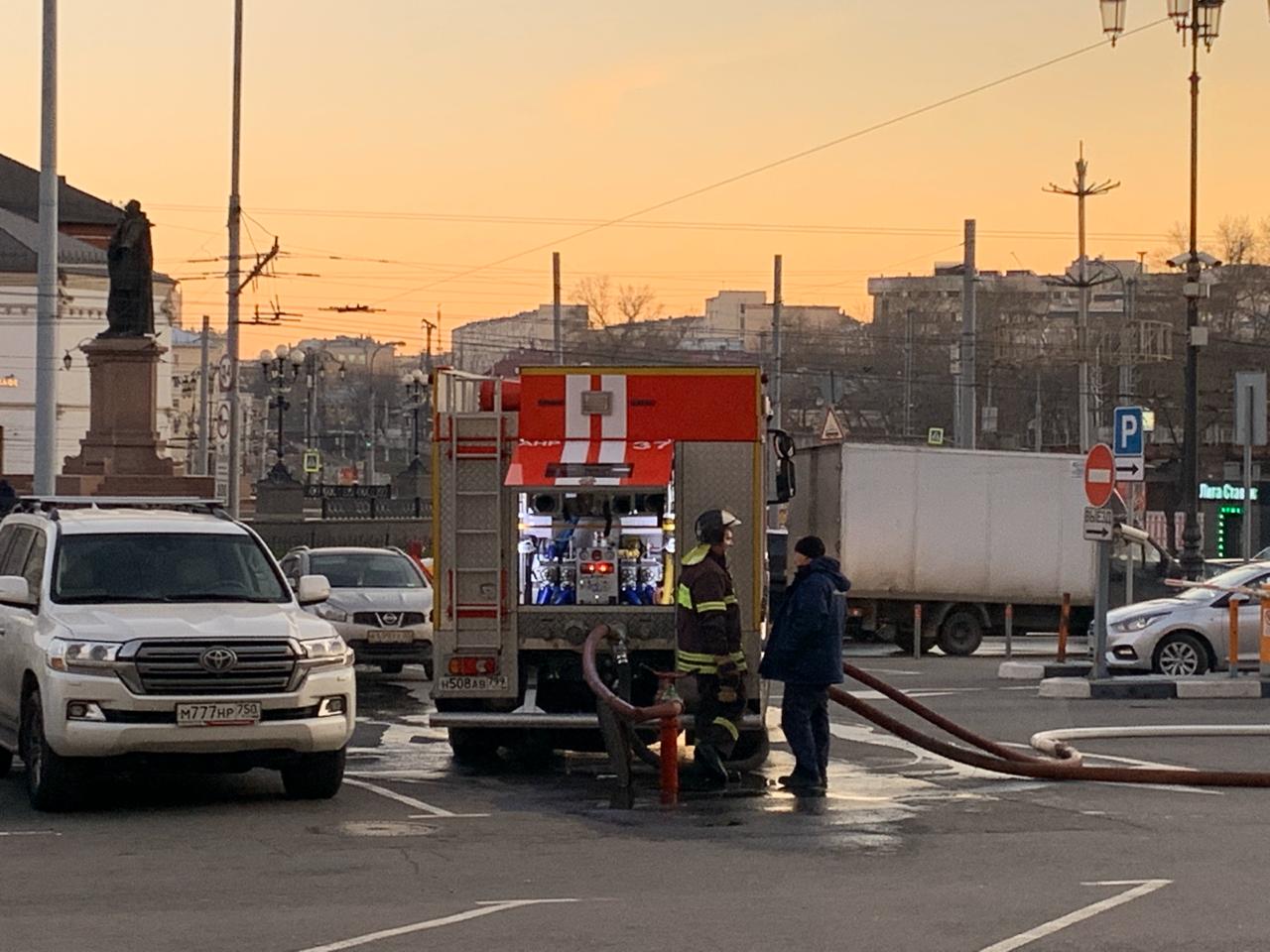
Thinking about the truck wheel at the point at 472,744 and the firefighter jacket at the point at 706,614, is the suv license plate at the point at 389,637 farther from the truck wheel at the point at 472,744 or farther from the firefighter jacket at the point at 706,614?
the firefighter jacket at the point at 706,614

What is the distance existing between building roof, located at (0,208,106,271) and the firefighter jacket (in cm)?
7608

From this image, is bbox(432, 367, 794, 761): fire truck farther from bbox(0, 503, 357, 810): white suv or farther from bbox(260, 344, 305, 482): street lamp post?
bbox(260, 344, 305, 482): street lamp post

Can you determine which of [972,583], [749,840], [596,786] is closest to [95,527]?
[596,786]

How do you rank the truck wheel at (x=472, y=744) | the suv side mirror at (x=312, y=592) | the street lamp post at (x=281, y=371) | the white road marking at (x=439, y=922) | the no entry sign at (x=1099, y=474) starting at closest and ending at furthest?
the white road marking at (x=439, y=922) → the suv side mirror at (x=312, y=592) → the truck wheel at (x=472, y=744) → the no entry sign at (x=1099, y=474) → the street lamp post at (x=281, y=371)

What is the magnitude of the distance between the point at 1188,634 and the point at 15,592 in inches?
627

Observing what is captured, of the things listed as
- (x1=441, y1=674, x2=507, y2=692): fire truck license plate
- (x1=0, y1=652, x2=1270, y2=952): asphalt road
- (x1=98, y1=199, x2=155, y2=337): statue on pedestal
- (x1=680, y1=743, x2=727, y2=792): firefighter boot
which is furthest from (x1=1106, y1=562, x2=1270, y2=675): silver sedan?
(x1=98, y1=199, x2=155, y2=337): statue on pedestal

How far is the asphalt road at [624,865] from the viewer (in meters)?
9.12

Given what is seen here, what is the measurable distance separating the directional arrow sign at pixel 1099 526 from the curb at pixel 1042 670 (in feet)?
10.7

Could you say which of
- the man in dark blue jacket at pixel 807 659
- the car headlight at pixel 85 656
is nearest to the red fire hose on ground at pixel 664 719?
the man in dark blue jacket at pixel 807 659

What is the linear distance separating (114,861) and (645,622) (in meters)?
5.28

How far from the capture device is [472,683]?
15508 mm

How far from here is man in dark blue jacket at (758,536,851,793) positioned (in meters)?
14.3

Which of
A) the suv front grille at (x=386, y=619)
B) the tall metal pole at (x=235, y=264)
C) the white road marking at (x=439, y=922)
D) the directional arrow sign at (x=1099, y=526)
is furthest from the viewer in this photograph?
the tall metal pole at (x=235, y=264)

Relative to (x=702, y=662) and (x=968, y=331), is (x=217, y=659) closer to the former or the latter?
(x=702, y=662)
